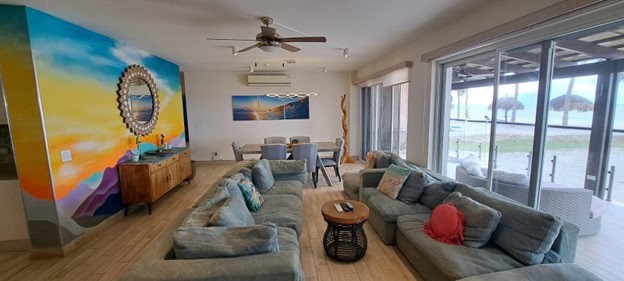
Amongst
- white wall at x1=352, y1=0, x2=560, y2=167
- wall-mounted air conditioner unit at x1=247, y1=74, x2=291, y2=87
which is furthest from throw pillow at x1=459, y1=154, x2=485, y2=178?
wall-mounted air conditioner unit at x1=247, y1=74, x2=291, y2=87

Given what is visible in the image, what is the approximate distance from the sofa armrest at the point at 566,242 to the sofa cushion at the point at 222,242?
203cm

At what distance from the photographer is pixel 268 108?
6.87 metres

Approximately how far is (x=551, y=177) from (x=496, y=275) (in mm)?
1272

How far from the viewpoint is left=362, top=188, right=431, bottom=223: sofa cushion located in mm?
2682

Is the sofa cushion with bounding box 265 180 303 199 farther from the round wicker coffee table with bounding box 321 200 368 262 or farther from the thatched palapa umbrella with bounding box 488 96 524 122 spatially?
the thatched palapa umbrella with bounding box 488 96 524 122

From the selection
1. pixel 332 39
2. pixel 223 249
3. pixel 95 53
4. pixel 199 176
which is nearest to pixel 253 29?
pixel 332 39

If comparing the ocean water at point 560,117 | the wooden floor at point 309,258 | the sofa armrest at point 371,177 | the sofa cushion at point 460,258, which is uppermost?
the ocean water at point 560,117

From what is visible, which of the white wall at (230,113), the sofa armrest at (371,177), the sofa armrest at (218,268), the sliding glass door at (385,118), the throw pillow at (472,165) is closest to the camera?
the sofa armrest at (218,268)

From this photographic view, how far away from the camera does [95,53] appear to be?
3.23 m

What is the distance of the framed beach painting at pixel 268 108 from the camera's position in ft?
22.3

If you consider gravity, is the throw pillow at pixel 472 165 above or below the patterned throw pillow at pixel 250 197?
above

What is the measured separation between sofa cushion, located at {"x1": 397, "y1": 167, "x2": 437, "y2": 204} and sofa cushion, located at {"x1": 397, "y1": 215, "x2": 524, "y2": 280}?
2.33 ft

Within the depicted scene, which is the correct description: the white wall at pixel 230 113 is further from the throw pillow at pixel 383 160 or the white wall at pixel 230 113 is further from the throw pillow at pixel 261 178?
the throw pillow at pixel 261 178

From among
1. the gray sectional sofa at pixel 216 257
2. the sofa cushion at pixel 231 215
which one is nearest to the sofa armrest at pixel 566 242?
the gray sectional sofa at pixel 216 257
